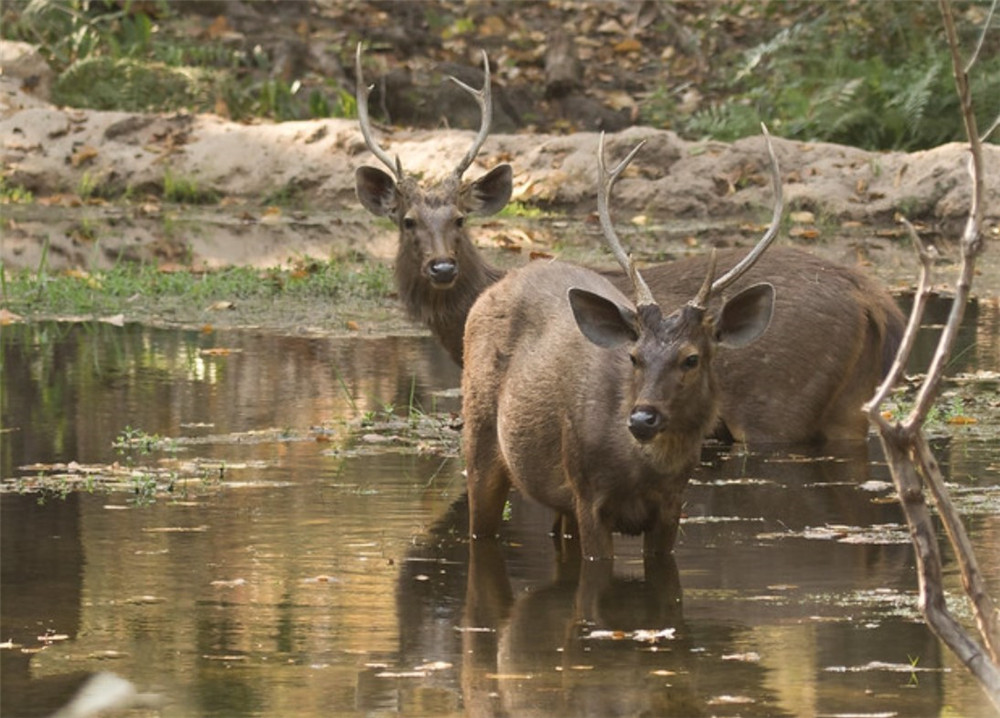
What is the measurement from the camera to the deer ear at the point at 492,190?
40.6 feet

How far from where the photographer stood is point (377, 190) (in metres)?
12.3

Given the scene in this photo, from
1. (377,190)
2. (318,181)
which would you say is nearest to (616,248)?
(377,190)

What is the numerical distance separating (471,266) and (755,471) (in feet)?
8.70

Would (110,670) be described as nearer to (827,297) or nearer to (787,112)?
(827,297)

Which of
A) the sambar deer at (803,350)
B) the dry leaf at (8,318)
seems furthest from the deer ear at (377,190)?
the dry leaf at (8,318)

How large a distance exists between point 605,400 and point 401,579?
986 millimetres

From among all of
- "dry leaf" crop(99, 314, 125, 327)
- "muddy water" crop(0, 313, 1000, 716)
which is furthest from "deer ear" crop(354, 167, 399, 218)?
"dry leaf" crop(99, 314, 125, 327)

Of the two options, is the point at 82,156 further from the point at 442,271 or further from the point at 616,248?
the point at 616,248

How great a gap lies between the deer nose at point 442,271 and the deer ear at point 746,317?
389 cm

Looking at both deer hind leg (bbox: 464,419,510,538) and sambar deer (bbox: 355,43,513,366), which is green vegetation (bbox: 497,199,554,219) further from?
deer hind leg (bbox: 464,419,510,538)

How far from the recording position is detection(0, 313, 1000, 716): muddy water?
242 inches

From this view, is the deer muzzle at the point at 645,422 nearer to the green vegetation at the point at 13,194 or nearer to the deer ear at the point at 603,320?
the deer ear at the point at 603,320

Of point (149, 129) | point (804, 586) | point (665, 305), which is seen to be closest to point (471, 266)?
point (665, 305)

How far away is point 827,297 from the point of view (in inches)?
412
